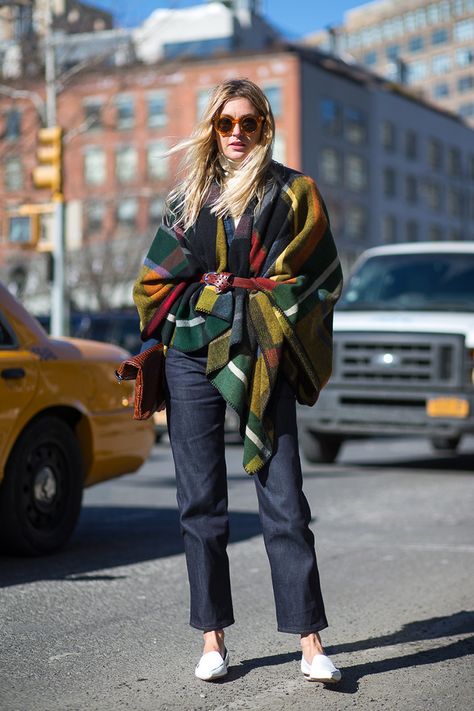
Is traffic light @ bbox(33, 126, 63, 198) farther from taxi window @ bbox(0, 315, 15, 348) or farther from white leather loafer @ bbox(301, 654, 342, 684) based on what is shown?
white leather loafer @ bbox(301, 654, 342, 684)

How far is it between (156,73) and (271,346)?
→ 26.3 metres

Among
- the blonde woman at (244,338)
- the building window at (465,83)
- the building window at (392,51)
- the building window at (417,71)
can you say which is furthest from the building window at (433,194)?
the blonde woman at (244,338)

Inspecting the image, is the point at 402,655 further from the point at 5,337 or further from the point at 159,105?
the point at 159,105

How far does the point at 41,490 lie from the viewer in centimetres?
665

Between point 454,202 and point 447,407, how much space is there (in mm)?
69142

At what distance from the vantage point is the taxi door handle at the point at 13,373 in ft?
20.8

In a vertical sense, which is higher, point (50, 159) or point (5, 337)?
point (50, 159)

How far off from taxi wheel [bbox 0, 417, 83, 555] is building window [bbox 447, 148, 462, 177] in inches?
2891

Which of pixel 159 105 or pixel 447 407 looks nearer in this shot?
pixel 447 407

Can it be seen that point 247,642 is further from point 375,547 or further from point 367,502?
point 367,502

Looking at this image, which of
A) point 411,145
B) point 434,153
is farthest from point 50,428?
point 434,153

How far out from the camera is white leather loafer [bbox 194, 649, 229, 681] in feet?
13.4

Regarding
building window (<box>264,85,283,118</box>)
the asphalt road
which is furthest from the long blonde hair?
building window (<box>264,85,283,118</box>)

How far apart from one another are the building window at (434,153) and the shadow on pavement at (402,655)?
71961mm
